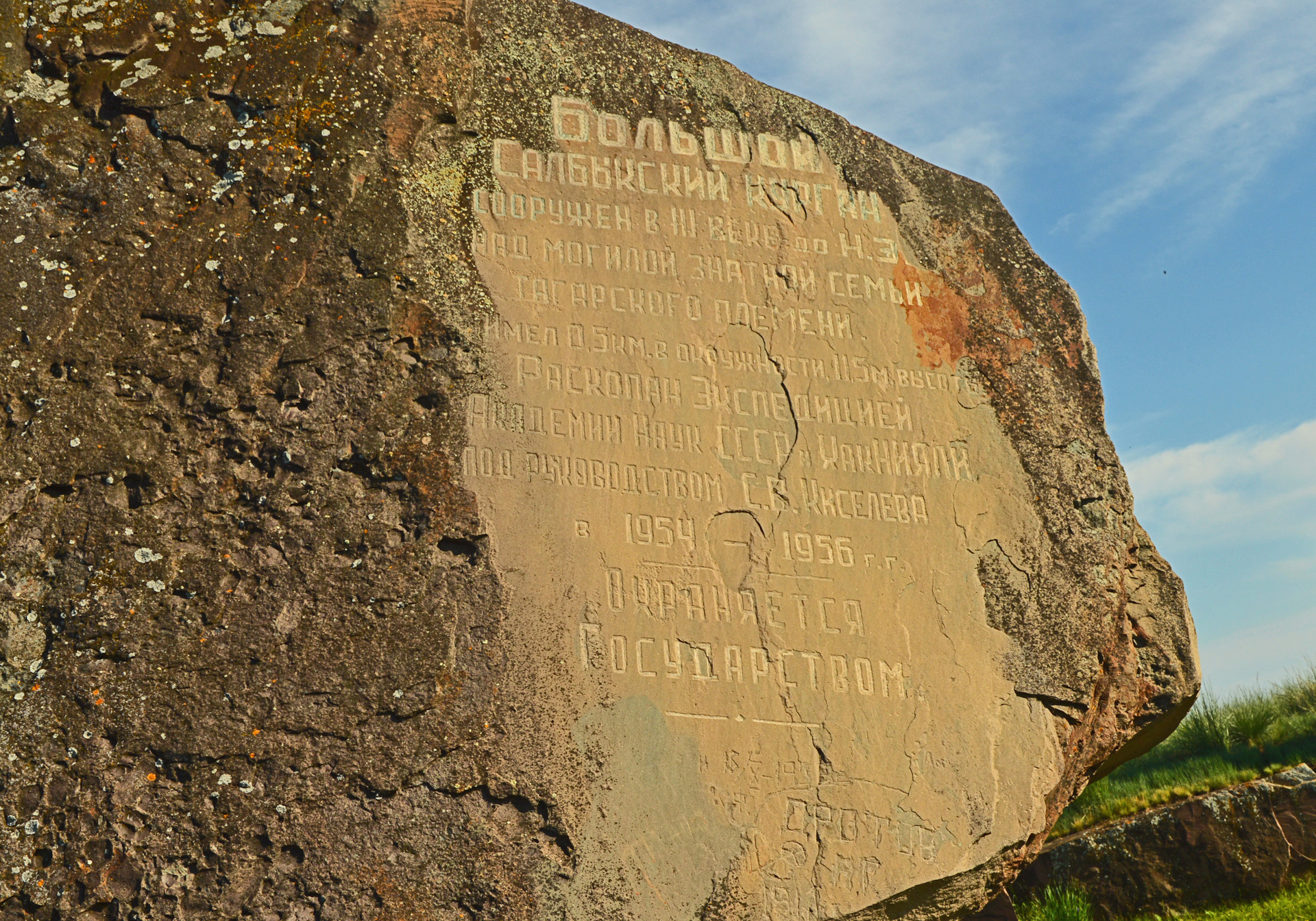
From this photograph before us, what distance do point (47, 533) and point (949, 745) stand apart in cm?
261

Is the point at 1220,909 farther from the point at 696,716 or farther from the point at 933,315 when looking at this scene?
the point at 696,716

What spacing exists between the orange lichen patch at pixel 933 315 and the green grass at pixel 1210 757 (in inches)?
114

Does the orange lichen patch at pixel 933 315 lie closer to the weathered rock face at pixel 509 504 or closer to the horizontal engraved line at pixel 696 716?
the weathered rock face at pixel 509 504

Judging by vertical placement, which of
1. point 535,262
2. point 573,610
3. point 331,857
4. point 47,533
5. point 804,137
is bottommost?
point 331,857

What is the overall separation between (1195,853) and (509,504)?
13.2 feet

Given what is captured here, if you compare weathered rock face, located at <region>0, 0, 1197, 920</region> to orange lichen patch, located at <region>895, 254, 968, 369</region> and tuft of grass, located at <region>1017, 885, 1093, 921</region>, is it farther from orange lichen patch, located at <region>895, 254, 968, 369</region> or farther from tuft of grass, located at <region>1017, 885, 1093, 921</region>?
tuft of grass, located at <region>1017, 885, 1093, 921</region>

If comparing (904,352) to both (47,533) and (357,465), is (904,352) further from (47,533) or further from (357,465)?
(47,533)

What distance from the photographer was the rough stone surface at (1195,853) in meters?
5.62

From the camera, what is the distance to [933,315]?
4344 mm

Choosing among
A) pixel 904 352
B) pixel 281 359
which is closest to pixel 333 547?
pixel 281 359

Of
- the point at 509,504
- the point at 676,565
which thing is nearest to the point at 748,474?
the point at 676,565

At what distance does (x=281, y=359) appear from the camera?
3.51 metres

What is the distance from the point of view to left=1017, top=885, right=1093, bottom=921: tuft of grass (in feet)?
18.1

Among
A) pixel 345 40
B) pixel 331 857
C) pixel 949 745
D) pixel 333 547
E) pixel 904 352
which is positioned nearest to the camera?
pixel 331 857
